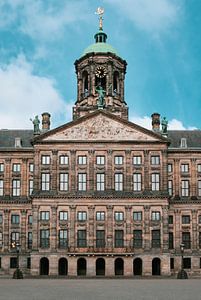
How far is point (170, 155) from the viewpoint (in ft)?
247

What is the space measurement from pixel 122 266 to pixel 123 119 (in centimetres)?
1771

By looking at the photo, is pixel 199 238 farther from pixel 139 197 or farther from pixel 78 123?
pixel 78 123

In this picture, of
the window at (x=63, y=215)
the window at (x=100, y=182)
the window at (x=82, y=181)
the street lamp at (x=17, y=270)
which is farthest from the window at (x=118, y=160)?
the street lamp at (x=17, y=270)

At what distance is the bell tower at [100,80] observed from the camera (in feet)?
245

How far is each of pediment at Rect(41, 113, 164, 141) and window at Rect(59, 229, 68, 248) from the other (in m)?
11.3

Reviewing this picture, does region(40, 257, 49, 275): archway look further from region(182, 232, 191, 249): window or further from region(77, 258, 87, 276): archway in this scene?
region(182, 232, 191, 249): window

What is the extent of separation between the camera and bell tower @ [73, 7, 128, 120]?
74.8 metres

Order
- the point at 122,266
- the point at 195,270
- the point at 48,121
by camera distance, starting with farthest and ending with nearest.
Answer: the point at 48,121 → the point at 195,270 → the point at 122,266

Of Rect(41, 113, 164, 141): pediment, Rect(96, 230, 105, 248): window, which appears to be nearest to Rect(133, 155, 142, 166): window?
Rect(41, 113, 164, 141): pediment

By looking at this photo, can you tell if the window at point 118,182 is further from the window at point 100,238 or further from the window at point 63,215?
the window at point 63,215

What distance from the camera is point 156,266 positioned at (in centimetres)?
6856

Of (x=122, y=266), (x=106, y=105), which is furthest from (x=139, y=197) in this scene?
(x=106, y=105)

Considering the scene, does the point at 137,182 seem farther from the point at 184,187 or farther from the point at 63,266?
the point at 63,266

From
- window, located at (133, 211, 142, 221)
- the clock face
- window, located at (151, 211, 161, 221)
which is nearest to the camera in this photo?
window, located at (151, 211, 161, 221)
